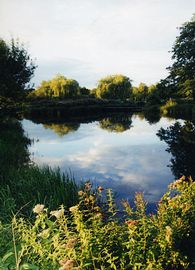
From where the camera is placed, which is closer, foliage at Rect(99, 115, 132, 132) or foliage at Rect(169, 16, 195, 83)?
foliage at Rect(99, 115, 132, 132)

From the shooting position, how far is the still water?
1475cm

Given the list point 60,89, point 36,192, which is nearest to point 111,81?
point 60,89

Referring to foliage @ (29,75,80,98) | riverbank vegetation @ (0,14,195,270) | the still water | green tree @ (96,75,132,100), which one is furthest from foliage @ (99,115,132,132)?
green tree @ (96,75,132,100)

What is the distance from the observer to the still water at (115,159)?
48.4ft

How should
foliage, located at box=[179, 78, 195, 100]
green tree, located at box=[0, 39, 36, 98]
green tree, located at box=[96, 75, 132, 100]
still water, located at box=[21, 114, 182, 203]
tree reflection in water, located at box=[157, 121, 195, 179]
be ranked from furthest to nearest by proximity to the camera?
green tree, located at box=[96, 75, 132, 100] < foliage, located at box=[179, 78, 195, 100] < green tree, located at box=[0, 39, 36, 98] < tree reflection in water, located at box=[157, 121, 195, 179] < still water, located at box=[21, 114, 182, 203]

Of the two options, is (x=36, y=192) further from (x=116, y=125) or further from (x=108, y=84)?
(x=108, y=84)

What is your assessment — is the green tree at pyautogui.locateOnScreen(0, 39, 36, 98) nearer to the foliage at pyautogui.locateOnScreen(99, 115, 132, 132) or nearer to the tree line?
the tree line

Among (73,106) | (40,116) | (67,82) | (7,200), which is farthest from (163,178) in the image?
(67,82)

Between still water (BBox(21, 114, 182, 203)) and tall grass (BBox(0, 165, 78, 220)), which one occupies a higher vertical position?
tall grass (BBox(0, 165, 78, 220))

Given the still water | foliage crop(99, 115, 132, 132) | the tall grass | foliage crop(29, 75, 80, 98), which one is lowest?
foliage crop(99, 115, 132, 132)

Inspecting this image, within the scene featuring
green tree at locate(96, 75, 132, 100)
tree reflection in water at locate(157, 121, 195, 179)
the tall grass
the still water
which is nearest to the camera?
the tall grass

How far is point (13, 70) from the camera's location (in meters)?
33.0

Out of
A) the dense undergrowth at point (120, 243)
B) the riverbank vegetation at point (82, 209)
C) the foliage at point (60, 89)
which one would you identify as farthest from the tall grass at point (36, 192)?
the foliage at point (60, 89)

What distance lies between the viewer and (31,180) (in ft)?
34.3
